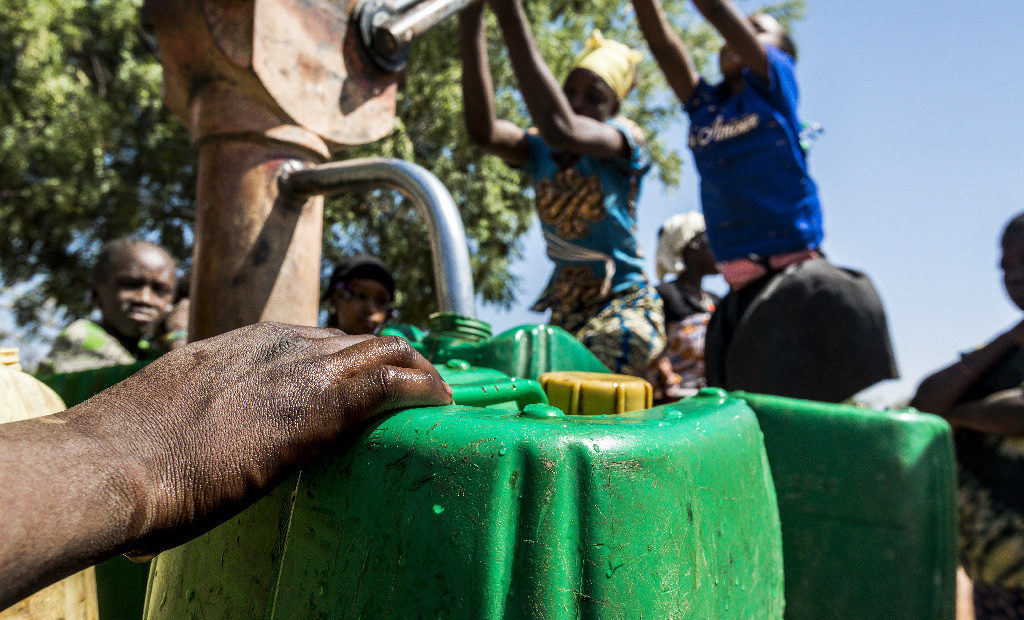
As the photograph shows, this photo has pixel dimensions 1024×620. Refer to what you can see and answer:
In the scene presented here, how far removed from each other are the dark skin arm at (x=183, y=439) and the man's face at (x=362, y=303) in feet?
9.20

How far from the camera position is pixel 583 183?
2.65m

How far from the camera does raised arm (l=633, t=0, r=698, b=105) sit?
2.47m

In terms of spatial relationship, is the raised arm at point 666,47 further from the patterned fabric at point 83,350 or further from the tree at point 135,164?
the tree at point 135,164

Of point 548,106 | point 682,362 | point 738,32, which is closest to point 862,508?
point 738,32

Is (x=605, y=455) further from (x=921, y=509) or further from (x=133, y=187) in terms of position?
(x=133, y=187)

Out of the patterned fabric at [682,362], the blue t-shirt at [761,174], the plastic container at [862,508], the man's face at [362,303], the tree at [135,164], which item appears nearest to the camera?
the plastic container at [862,508]

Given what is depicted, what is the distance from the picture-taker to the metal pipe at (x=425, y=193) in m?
1.26

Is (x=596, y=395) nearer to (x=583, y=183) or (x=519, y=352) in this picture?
(x=519, y=352)

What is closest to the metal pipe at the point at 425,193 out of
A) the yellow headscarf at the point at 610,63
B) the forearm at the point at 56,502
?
the forearm at the point at 56,502

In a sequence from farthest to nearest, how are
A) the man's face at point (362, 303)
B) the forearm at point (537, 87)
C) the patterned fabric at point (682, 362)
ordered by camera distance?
the man's face at point (362, 303), the patterned fabric at point (682, 362), the forearm at point (537, 87)

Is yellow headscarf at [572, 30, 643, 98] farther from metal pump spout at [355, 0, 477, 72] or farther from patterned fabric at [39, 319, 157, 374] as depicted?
patterned fabric at [39, 319, 157, 374]

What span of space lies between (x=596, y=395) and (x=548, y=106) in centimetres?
172

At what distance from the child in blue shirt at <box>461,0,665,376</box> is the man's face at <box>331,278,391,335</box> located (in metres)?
→ 0.99

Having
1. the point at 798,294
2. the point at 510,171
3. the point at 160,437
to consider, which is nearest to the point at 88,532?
the point at 160,437
